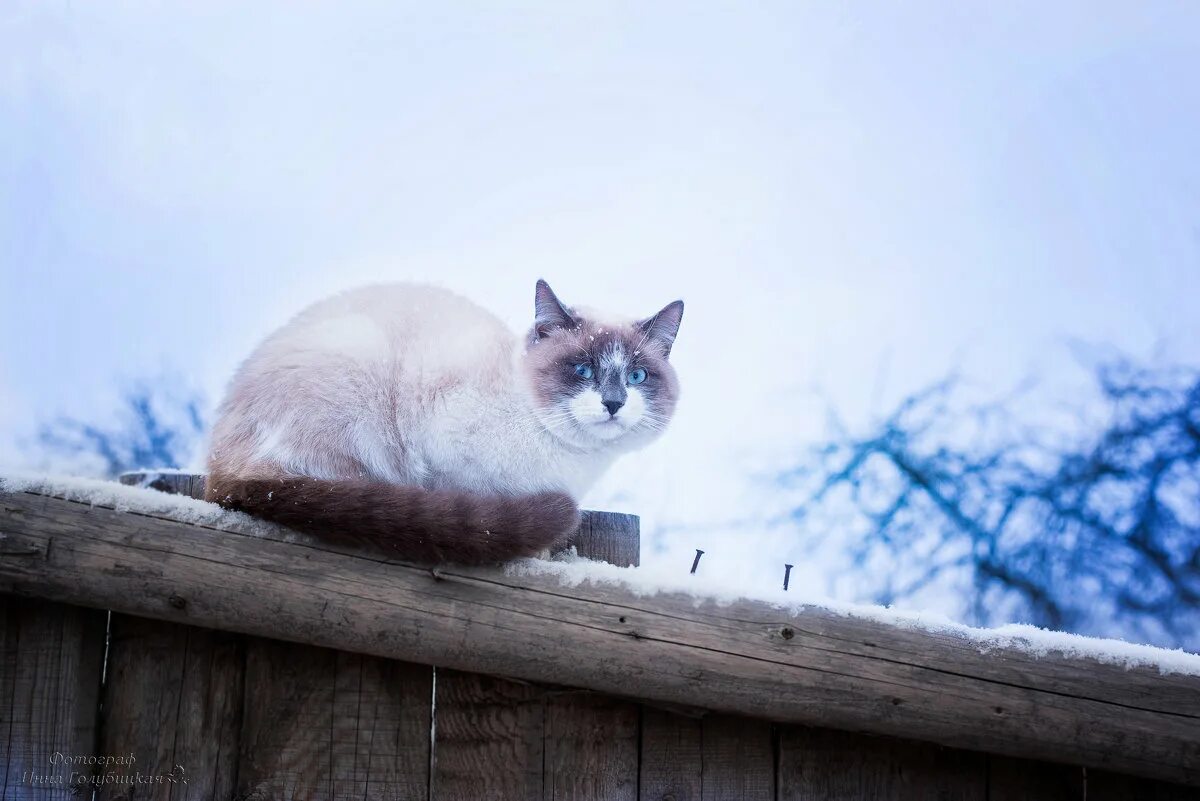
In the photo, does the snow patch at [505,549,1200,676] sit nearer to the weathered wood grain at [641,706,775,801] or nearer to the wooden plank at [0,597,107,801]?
the weathered wood grain at [641,706,775,801]

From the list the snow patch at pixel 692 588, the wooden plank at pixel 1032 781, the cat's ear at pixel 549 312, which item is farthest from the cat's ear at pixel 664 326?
the wooden plank at pixel 1032 781

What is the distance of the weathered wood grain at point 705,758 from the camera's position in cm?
141

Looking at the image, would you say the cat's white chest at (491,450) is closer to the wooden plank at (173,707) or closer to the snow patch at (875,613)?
the snow patch at (875,613)

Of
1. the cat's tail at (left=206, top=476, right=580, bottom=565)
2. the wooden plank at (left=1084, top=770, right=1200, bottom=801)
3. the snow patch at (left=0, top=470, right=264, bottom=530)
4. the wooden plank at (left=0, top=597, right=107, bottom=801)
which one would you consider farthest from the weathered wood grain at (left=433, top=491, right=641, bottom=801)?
the wooden plank at (left=1084, top=770, right=1200, bottom=801)

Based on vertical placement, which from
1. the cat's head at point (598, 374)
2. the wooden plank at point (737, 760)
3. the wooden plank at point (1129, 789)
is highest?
the cat's head at point (598, 374)

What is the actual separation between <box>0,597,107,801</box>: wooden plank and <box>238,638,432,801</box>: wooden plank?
22cm

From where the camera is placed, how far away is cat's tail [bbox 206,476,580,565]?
1282 mm

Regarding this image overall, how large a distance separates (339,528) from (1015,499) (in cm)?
183

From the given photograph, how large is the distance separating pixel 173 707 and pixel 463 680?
42 centimetres

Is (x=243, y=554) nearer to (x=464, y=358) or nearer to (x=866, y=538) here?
(x=464, y=358)

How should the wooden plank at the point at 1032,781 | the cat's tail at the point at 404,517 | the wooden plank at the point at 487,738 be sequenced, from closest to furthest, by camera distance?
the cat's tail at the point at 404,517 → the wooden plank at the point at 487,738 → the wooden plank at the point at 1032,781

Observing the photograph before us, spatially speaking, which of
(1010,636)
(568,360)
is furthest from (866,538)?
(568,360)

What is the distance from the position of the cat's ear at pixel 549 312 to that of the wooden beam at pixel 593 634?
41 centimetres

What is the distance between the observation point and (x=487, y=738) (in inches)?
54.9
